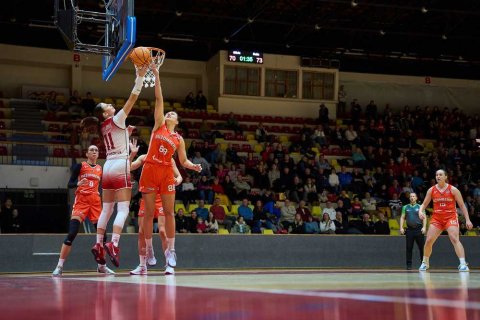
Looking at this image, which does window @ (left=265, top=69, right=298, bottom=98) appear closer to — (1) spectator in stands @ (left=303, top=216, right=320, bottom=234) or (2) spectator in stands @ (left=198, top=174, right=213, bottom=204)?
(2) spectator in stands @ (left=198, top=174, right=213, bottom=204)

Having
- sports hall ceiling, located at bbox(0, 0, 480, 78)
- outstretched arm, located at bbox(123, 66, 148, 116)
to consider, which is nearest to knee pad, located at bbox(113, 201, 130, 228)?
outstretched arm, located at bbox(123, 66, 148, 116)

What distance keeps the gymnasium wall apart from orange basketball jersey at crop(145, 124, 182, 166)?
5691mm

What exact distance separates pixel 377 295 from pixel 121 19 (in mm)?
7532

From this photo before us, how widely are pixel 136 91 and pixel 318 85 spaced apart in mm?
21507

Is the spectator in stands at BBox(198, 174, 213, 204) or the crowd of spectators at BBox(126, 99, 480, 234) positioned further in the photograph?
the spectator in stands at BBox(198, 174, 213, 204)

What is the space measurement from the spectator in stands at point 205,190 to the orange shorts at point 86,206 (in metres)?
9.66

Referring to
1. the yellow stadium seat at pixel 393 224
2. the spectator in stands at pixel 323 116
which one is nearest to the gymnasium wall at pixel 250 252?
the yellow stadium seat at pixel 393 224

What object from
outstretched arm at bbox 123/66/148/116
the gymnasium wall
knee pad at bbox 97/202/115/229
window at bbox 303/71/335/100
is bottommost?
the gymnasium wall

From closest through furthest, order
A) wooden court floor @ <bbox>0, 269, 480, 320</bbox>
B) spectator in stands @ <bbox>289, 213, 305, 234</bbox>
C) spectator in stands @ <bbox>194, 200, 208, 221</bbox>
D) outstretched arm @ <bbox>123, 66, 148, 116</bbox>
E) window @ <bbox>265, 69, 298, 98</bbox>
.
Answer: wooden court floor @ <bbox>0, 269, 480, 320</bbox>, outstretched arm @ <bbox>123, 66, 148, 116</bbox>, spectator in stands @ <bbox>194, 200, 208, 221</bbox>, spectator in stands @ <bbox>289, 213, 305, 234</bbox>, window @ <bbox>265, 69, 298, 98</bbox>

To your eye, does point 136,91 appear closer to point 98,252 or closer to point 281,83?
point 98,252

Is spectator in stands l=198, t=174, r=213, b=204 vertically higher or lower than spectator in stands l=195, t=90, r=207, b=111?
lower

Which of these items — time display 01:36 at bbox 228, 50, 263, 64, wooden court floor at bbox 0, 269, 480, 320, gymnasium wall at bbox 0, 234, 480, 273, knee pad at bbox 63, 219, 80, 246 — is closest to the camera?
wooden court floor at bbox 0, 269, 480, 320

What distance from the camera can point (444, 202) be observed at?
43.7ft

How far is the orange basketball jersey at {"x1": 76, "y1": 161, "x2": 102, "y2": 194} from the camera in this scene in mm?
10289
